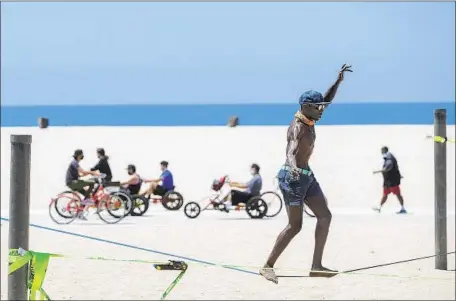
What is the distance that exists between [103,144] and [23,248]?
95.4 ft

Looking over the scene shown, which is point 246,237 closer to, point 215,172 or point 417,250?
point 417,250

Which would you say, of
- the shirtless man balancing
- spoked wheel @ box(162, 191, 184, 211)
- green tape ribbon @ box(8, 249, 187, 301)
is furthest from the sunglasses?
spoked wheel @ box(162, 191, 184, 211)

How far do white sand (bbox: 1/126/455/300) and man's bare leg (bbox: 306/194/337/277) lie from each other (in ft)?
2.00

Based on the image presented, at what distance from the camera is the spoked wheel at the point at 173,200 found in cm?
1936

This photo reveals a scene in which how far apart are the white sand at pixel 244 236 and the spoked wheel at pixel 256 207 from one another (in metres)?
0.25

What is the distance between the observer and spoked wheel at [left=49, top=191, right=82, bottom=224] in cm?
1725

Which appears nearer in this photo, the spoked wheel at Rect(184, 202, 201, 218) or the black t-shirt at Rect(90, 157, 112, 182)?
the black t-shirt at Rect(90, 157, 112, 182)

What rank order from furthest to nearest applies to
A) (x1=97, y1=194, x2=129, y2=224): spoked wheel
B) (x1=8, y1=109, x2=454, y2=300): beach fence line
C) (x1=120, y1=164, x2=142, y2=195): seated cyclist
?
(x1=120, y1=164, x2=142, y2=195): seated cyclist → (x1=97, y1=194, x2=129, y2=224): spoked wheel → (x1=8, y1=109, x2=454, y2=300): beach fence line

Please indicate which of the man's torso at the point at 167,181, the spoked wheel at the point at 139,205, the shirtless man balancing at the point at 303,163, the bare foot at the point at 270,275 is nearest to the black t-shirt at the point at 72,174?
the spoked wheel at the point at 139,205

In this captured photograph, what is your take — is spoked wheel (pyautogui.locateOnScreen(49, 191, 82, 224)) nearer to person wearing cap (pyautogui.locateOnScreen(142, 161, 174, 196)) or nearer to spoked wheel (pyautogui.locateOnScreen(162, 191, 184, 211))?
person wearing cap (pyautogui.locateOnScreen(142, 161, 174, 196))

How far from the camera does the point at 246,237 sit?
15.7m

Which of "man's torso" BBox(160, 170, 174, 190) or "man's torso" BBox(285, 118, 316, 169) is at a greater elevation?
"man's torso" BBox(160, 170, 174, 190)

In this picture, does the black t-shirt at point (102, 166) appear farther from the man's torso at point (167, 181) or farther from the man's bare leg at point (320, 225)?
the man's bare leg at point (320, 225)

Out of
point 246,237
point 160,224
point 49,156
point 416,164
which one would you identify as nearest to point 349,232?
point 246,237
